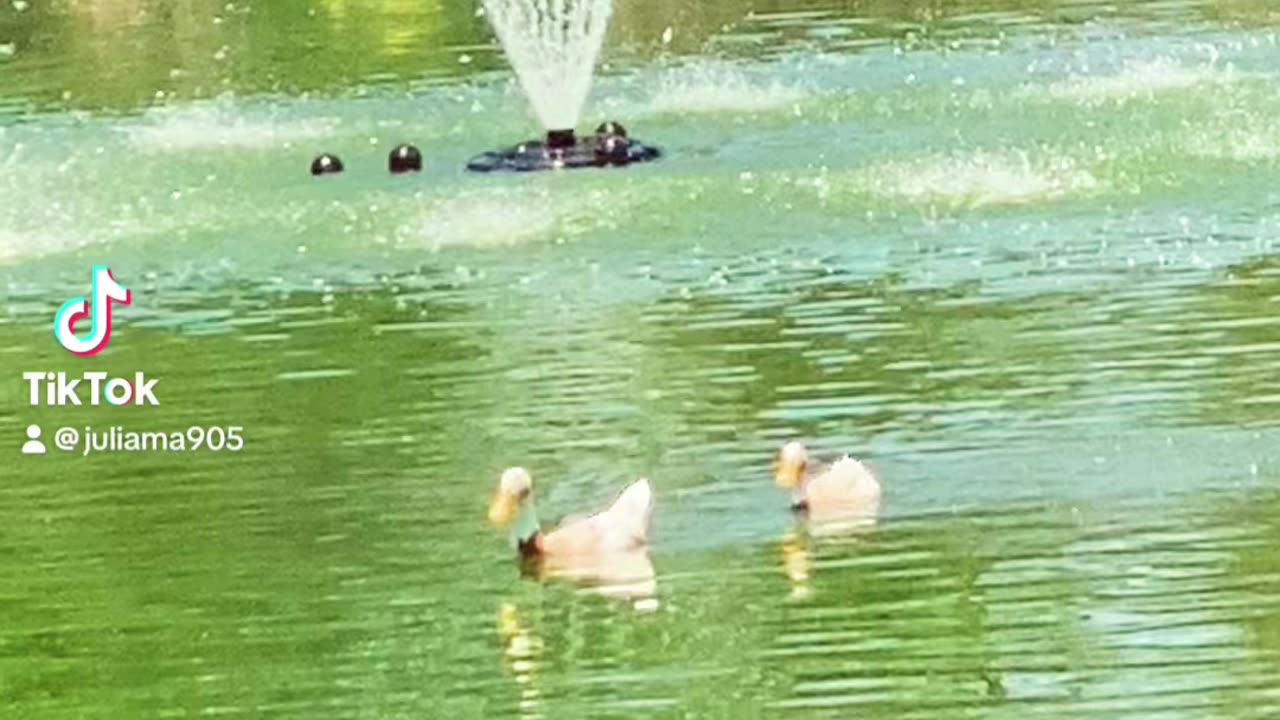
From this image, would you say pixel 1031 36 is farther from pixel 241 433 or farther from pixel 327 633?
pixel 327 633

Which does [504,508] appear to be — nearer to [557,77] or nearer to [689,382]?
[689,382]

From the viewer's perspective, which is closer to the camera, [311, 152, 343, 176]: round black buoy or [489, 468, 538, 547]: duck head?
[489, 468, 538, 547]: duck head

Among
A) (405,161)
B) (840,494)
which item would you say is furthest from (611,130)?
(840,494)

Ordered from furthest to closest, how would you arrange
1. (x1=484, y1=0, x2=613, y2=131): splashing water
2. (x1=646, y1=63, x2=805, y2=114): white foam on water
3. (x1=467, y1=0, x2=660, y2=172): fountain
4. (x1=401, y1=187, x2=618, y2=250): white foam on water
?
(x1=646, y1=63, x2=805, y2=114): white foam on water
(x1=484, y1=0, x2=613, y2=131): splashing water
(x1=467, y1=0, x2=660, y2=172): fountain
(x1=401, y1=187, x2=618, y2=250): white foam on water

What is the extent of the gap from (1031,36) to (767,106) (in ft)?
8.05

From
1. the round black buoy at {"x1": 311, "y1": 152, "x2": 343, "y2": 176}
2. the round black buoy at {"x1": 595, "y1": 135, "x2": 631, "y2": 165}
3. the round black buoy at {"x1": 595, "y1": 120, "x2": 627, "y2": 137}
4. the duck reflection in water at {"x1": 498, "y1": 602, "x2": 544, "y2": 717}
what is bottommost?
the duck reflection in water at {"x1": 498, "y1": 602, "x2": 544, "y2": 717}

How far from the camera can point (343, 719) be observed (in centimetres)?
675

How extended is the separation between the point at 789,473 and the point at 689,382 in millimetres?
1550

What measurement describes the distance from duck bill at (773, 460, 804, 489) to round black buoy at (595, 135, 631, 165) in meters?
5.60

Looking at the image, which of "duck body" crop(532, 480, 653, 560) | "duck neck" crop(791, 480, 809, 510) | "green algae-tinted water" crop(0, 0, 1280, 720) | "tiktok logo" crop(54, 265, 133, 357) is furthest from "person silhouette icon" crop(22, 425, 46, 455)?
"duck neck" crop(791, 480, 809, 510)

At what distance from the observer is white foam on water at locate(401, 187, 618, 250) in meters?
12.1

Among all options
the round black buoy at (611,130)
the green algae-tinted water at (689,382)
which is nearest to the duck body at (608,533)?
the green algae-tinted water at (689,382)

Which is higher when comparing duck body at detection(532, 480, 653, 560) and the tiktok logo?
the tiktok logo

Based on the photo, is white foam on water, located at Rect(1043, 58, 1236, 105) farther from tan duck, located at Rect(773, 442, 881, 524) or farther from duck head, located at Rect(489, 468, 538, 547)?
duck head, located at Rect(489, 468, 538, 547)
